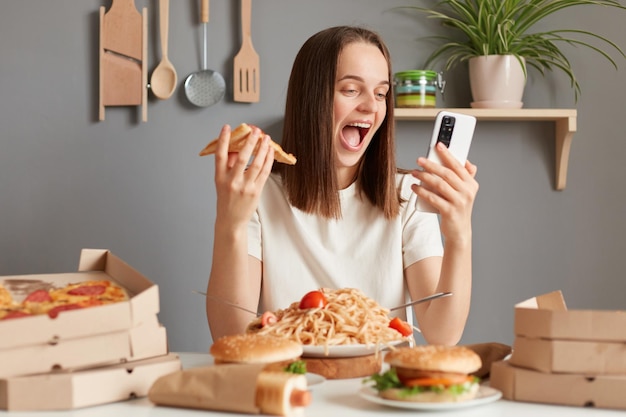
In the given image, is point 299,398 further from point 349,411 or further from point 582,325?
point 582,325

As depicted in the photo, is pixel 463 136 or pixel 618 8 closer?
pixel 463 136

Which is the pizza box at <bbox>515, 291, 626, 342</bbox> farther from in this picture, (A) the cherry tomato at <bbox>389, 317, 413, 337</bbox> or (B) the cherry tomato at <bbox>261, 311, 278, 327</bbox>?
(B) the cherry tomato at <bbox>261, 311, 278, 327</bbox>

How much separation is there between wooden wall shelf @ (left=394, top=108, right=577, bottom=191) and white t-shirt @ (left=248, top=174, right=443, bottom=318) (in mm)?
547

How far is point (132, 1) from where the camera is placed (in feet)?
8.71

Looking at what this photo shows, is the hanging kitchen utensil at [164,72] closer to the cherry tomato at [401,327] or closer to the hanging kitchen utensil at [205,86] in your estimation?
the hanging kitchen utensil at [205,86]

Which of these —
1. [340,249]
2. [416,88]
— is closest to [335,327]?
[340,249]

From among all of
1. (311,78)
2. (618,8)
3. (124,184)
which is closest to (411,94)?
(311,78)

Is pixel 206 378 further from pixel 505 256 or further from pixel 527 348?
pixel 505 256

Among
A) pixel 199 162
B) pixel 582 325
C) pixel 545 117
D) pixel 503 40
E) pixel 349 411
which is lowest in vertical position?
pixel 349 411

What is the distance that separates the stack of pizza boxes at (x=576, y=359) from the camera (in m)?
1.08

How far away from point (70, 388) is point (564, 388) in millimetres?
649

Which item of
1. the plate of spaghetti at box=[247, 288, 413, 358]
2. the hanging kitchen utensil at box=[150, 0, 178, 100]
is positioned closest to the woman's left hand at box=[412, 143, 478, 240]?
the plate of spaghetti at box=[247, 288, 413, 358]

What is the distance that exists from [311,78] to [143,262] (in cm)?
101

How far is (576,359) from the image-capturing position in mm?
1096
